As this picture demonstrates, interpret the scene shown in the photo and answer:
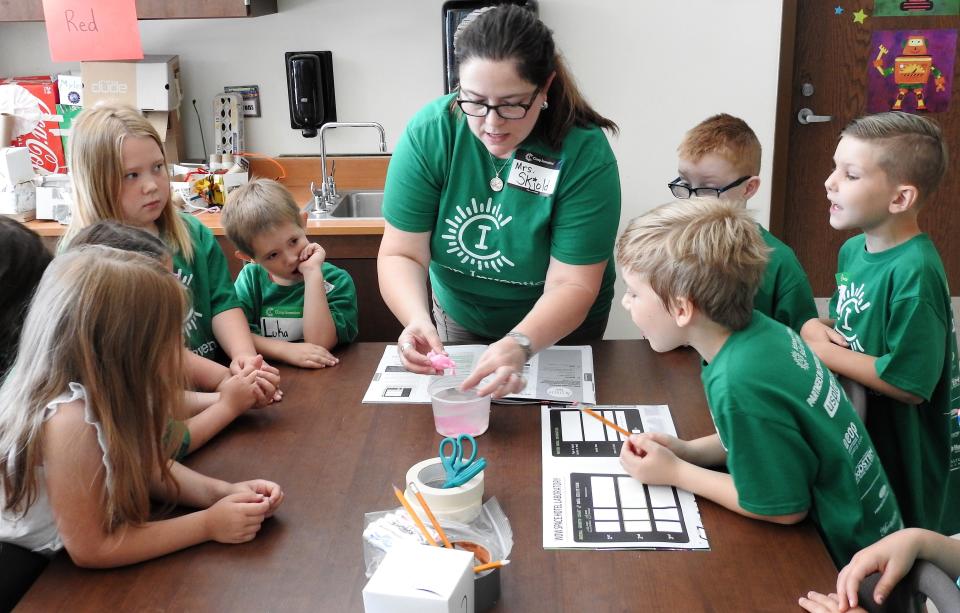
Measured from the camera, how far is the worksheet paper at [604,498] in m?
1.22

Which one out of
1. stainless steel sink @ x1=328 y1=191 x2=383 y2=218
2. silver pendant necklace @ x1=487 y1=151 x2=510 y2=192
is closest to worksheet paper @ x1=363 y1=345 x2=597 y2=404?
silver pendant necklace @ x1=487 y1=151 x2=510 y2=192

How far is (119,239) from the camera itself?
1.45 m

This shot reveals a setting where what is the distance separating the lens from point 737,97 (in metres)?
3.32

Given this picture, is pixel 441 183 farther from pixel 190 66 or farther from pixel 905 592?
pixel 190 66

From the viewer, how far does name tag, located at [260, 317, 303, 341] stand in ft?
6.62

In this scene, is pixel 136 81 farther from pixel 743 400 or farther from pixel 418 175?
pixel 743 400

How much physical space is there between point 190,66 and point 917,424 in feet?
9.56

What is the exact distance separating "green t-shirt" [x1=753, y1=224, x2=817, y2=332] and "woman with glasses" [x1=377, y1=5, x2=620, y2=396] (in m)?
0.33

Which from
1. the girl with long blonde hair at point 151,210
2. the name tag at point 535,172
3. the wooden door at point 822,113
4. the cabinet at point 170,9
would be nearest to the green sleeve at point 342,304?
the girl with long blonde hair at point 151,210

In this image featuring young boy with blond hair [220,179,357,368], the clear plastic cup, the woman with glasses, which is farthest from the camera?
young boy with blond hair [220,179,357,368]

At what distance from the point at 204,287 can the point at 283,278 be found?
23 cm

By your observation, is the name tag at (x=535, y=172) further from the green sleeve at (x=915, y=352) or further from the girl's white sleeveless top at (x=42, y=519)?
the girl's white sleeveless top at (x=42, y=519)

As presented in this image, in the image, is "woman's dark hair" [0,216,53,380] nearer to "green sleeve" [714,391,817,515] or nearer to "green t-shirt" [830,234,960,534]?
"green sleeve" [714,391,817,515]

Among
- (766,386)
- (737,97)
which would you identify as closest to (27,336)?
(766,386)
